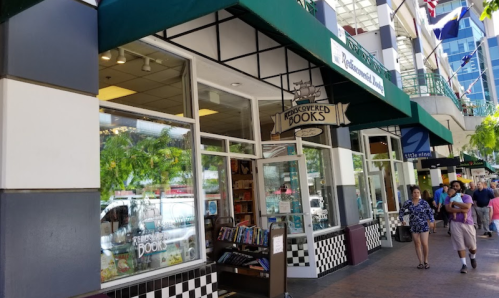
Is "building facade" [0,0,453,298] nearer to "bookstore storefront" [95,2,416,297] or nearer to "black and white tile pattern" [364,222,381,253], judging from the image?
"bookstore storefront" [95,2,416,297]

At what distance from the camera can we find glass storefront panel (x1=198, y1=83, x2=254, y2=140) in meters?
6.39

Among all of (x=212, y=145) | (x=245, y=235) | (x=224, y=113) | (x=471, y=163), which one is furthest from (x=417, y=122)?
(x=471, y=163)

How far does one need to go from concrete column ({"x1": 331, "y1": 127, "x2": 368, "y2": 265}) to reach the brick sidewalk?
1.08 feet

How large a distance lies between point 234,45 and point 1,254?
4290 mm

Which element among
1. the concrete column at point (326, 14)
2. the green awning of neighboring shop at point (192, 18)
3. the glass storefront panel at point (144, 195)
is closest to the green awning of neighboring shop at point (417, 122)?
the concrete column at point (326, 14)

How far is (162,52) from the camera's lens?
5035 mm

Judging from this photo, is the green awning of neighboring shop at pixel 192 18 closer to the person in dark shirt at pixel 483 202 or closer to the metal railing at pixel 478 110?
the person in dark shirt at pixel 483 202

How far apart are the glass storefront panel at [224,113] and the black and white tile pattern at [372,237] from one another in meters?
4.43

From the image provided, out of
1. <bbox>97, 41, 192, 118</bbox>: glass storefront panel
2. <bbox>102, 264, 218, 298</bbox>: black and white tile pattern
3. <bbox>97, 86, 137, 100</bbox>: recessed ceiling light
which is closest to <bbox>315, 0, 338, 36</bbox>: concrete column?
<bbox>97, 41, 192, 118</bbox>: glass storefront panel

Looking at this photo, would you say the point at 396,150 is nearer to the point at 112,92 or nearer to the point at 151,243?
the point at 151,243

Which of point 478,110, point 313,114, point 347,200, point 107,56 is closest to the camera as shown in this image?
point 107,56

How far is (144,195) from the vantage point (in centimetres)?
455

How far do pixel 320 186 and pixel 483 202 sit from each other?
695cm

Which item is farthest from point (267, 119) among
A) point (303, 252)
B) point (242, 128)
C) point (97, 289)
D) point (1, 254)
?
point (1, 254)
